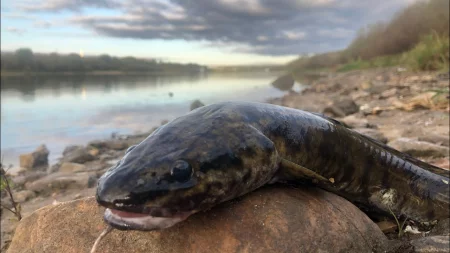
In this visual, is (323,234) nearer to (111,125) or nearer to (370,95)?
Result: (370,95)

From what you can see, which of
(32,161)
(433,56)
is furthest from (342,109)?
(32,161)

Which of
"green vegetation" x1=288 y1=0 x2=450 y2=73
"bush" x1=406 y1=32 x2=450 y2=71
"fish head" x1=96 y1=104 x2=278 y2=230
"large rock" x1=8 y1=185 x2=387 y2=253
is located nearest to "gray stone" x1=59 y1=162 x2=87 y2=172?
"large rock" x1=8 y1=185 x2=387 y2=253

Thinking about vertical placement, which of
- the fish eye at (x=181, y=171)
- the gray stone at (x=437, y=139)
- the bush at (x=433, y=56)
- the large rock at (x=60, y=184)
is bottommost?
the large rock at (x=60, y=184)

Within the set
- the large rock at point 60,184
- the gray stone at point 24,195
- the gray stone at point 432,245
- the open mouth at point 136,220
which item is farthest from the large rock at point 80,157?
the gray stone at point 432,245

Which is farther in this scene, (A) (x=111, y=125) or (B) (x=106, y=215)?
(A) (x=111, y=125)

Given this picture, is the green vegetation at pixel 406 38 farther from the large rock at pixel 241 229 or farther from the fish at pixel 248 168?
the large rock at pixel 241 229

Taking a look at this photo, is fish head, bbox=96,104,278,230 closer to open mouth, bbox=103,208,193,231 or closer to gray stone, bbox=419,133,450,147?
open mouth, bbox=103,208,193,231

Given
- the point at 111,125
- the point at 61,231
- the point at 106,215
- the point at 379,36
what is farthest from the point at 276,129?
the point at 379,36
